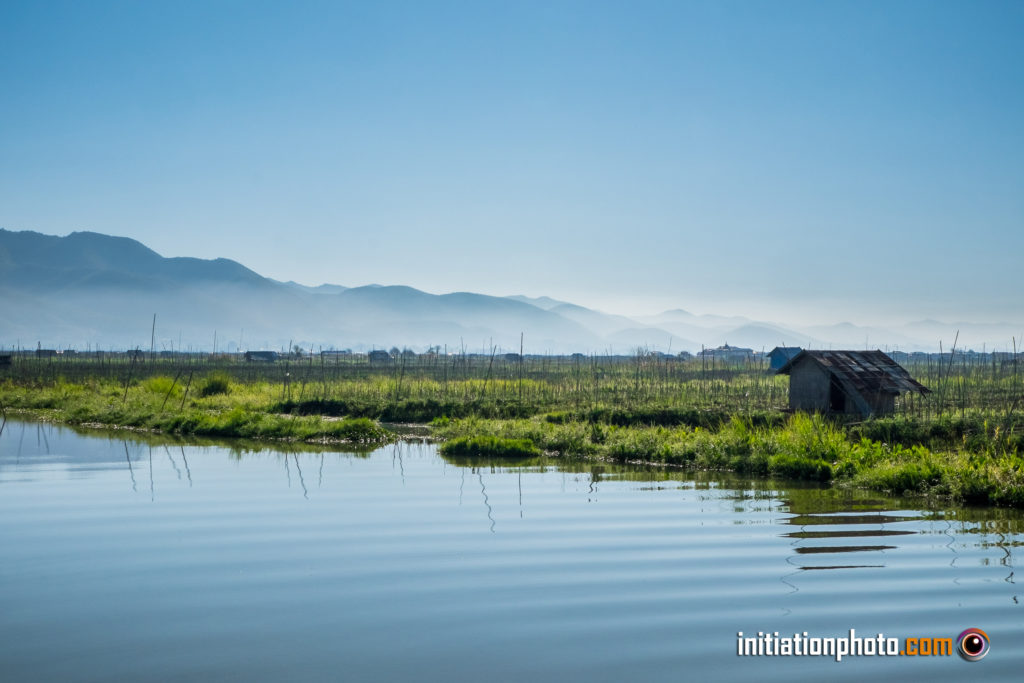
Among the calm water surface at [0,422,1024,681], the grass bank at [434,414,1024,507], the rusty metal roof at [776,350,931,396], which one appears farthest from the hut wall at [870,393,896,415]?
the calm water surface at [0,422,1024,681]

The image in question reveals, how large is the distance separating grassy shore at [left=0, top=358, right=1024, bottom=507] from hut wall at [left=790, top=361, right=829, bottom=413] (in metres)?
0.80

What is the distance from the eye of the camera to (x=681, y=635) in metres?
6.26

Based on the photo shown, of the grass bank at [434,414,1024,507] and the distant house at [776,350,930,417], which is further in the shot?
the distant house at [776,350,930,417]

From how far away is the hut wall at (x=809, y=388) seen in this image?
740 inches

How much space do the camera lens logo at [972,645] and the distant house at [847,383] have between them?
1228cm

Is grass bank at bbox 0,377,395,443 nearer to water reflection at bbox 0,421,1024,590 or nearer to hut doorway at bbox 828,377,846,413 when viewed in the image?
water reflection at bbox 0,421,1024,590

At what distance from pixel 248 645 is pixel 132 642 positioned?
0.83m

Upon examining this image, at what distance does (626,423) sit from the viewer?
2127 centimetres

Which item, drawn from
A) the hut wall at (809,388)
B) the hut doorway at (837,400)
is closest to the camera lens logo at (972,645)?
the hut wall at (809,388)

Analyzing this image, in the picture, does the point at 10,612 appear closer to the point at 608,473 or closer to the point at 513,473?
the point at 513,473

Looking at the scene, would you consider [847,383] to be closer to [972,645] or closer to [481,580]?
[481,580]

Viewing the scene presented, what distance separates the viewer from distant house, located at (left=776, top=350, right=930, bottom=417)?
18109mm

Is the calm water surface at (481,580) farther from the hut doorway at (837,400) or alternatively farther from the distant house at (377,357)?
the distant house at (377,357)

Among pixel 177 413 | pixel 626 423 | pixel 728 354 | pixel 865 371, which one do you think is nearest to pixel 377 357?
pixel 728 354
